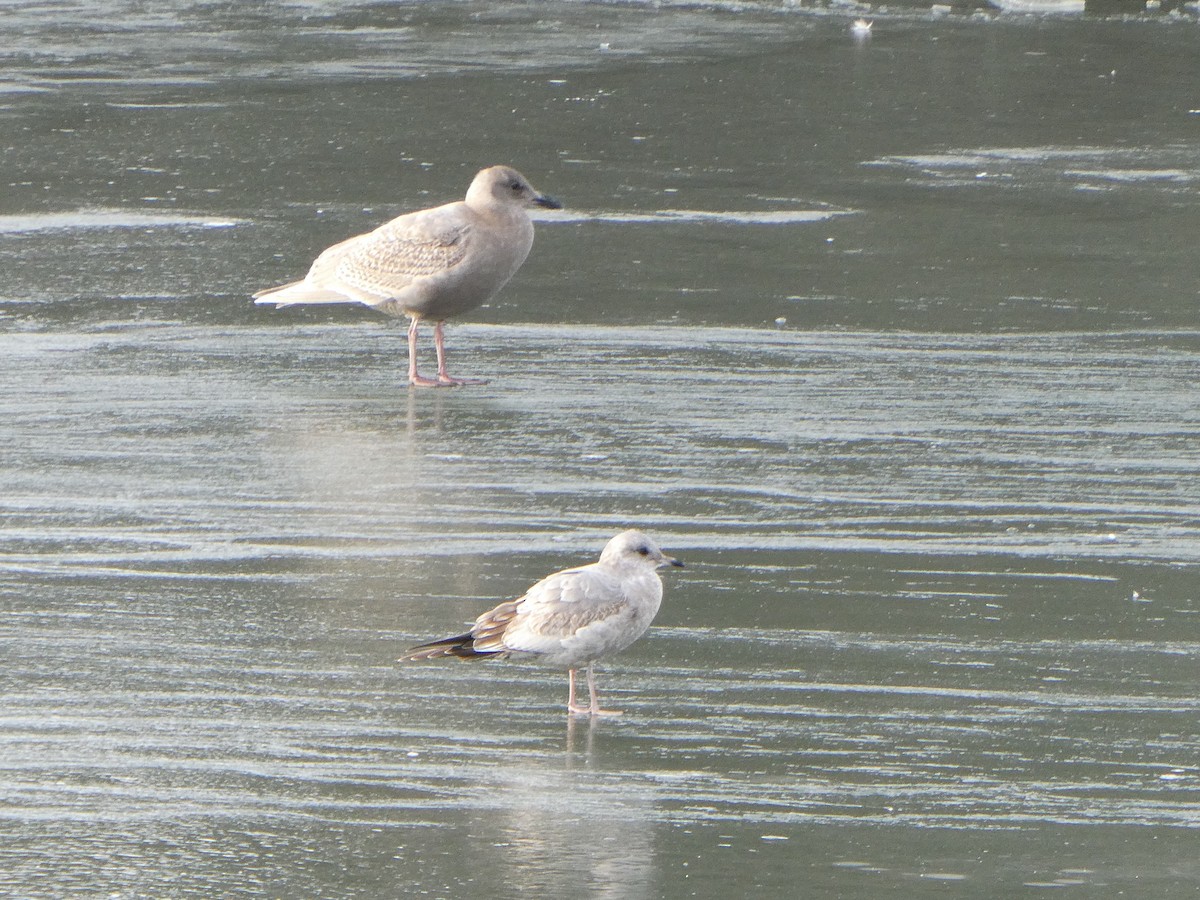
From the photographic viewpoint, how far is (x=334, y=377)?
951cm

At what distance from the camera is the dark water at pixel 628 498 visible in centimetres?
506

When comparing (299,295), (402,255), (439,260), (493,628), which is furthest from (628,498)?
(299,295)

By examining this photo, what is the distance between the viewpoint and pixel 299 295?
10.1 m

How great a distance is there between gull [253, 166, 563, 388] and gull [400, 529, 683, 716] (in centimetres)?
372

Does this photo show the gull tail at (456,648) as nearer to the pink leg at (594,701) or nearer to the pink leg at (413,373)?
the pink leg at (594,701)

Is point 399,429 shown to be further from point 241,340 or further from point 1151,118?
point 1151,118

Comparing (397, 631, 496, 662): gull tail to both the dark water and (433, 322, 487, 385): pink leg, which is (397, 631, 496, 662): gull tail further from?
(433, 322, 487, 385): pink leg

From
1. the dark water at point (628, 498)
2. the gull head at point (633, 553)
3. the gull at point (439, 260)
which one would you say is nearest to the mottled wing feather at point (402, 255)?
the gull at point (439, 260)

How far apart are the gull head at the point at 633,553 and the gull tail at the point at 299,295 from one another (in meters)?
4.13

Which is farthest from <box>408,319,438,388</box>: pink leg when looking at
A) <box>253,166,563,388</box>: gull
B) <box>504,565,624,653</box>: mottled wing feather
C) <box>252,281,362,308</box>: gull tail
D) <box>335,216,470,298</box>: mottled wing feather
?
<box>504,565,624,653</box>: mottled wing feather

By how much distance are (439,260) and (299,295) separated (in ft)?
2.44

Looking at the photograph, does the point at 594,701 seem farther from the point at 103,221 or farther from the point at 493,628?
the point at 103,221

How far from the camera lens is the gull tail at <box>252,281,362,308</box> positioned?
393 inches

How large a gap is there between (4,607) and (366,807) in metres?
1.87
